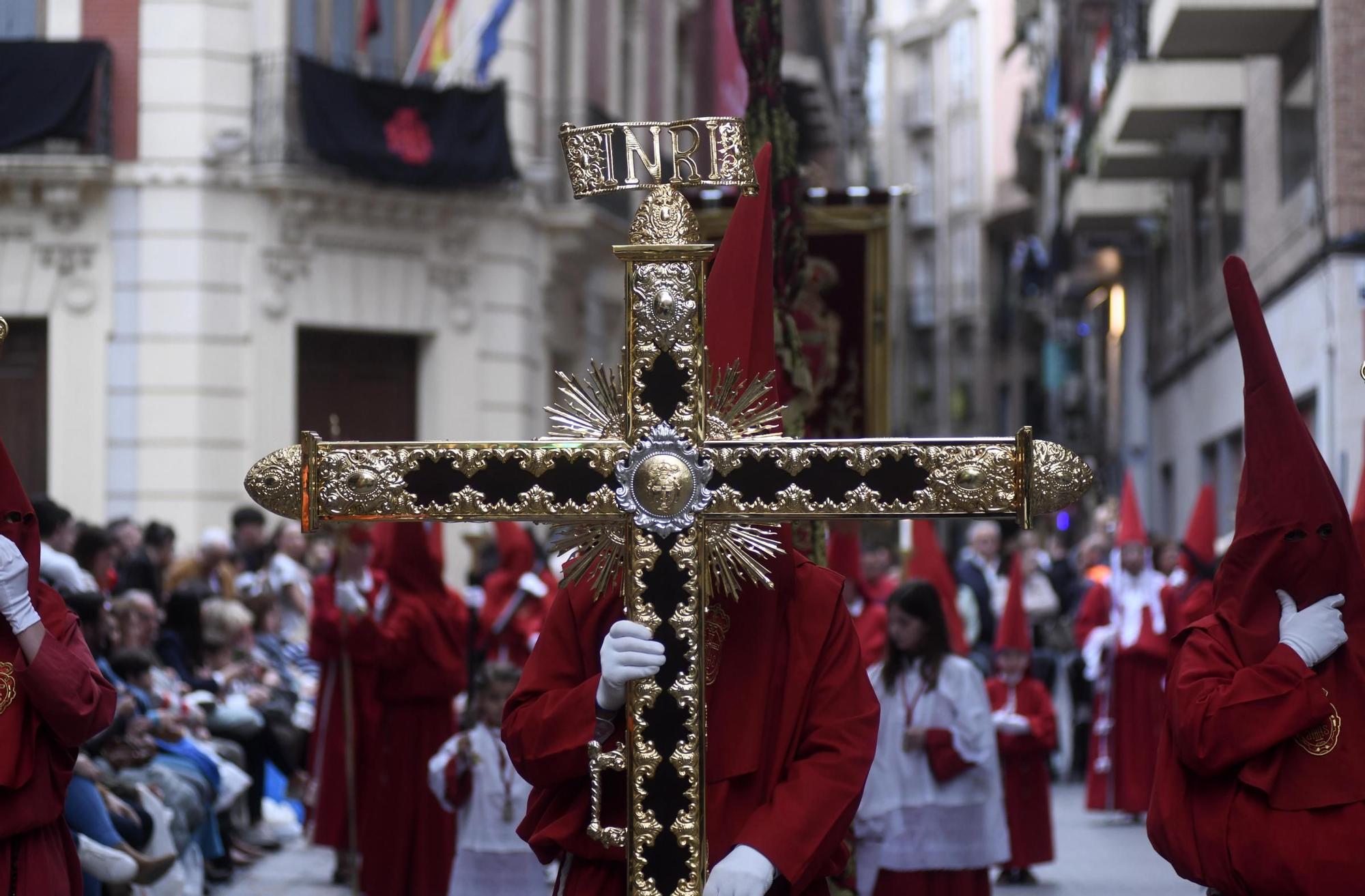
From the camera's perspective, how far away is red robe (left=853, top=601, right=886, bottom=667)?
1070 cm

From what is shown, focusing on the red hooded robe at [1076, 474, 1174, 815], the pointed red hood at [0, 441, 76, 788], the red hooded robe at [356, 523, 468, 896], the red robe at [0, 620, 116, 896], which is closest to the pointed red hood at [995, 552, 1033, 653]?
the red hooded robe at [1076, 474, 1174, 815]

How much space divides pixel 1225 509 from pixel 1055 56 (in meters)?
17.7

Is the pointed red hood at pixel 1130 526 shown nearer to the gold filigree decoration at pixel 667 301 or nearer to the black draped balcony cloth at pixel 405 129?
the black draped balcony cloth at pixel 405 129

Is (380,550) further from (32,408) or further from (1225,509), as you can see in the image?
(1225,509)

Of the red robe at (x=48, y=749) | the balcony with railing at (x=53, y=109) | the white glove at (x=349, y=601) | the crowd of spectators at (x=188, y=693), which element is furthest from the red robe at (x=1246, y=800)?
the balcony with railing at (x=53, y=109)

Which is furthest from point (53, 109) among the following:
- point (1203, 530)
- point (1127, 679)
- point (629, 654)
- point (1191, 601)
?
point (629, 654)

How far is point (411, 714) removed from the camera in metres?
10.9

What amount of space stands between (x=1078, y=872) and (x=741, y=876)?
8417 millimetres

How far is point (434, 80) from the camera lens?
19.9 metres

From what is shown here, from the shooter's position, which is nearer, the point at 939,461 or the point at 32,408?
the point at 939,461

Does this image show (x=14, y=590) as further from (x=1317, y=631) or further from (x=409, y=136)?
(x=409, y=136)

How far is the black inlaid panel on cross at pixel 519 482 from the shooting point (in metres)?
4.38

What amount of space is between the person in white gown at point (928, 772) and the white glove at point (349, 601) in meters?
2.77

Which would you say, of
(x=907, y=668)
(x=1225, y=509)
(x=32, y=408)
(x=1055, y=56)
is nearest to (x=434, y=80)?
(x=32, y=408)
